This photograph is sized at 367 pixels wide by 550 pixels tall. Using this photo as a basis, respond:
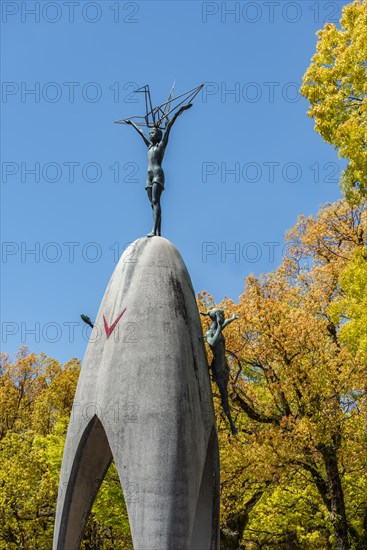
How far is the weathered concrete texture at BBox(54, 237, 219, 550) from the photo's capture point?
7816 millimetres

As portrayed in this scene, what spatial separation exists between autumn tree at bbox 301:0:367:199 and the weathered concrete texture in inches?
219

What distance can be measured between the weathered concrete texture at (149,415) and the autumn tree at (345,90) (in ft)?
18.2

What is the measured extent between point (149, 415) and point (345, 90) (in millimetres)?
9033

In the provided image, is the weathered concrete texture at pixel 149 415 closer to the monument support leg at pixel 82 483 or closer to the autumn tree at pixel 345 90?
the monument support leg at pixel 82 483

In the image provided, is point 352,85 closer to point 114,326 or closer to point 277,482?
point 114,326

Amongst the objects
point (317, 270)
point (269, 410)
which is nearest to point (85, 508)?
point (269, 410)

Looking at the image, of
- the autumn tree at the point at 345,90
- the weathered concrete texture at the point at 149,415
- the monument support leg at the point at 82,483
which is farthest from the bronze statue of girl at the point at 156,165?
the autumn tree at the point at 345,90

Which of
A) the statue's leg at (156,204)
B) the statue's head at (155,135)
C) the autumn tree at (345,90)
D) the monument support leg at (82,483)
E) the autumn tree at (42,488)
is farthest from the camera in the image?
the autumn tree at (42,488)

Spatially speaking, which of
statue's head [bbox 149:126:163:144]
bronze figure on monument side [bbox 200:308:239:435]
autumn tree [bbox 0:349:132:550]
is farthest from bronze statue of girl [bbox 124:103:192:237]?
autumn tree [bbox 0:349:132:550]

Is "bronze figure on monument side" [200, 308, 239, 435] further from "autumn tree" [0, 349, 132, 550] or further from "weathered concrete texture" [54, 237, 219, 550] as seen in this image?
"autumn tree" [0, 349, 132, 550]

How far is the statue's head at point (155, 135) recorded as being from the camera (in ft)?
32.9

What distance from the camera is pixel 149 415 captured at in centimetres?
806

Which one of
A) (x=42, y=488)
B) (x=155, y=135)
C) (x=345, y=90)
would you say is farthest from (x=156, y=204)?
(x=42, y=488)

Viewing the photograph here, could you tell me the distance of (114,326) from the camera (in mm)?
8758
